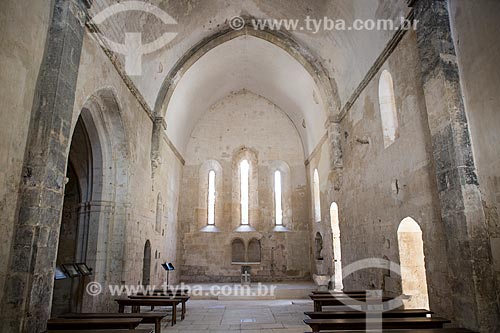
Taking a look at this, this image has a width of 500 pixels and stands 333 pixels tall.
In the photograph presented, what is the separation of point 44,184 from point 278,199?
1276cm

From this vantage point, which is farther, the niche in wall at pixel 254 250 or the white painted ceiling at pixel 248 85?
the niche in wall at pixel 254 250

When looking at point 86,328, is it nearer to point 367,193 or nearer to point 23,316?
point 23,316

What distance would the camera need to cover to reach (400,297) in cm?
684

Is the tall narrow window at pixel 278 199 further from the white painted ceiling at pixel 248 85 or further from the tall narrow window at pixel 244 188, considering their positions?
the white painted ceiling at pixel 248 85

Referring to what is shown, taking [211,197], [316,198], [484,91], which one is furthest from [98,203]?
[316,198]

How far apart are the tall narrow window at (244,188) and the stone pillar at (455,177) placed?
11.6 metres

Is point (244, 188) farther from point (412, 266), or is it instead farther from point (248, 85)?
point (412, 266)

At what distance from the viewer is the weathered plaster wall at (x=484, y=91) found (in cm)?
454

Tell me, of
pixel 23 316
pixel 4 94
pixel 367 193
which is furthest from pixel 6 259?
pixel 367 193

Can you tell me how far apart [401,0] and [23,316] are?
8037 mm

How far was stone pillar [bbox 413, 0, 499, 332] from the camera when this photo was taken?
15.2 ft

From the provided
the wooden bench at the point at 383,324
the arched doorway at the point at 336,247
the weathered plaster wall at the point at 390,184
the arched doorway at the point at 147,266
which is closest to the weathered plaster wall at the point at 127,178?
the arched doorway at the point at 147,266

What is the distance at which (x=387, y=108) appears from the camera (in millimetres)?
8039

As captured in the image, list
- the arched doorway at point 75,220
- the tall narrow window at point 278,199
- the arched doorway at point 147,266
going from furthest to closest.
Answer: the tall narrow window at point 278,199 → the arched doorway at point 147,266 → the arched doorway at point 75,220
